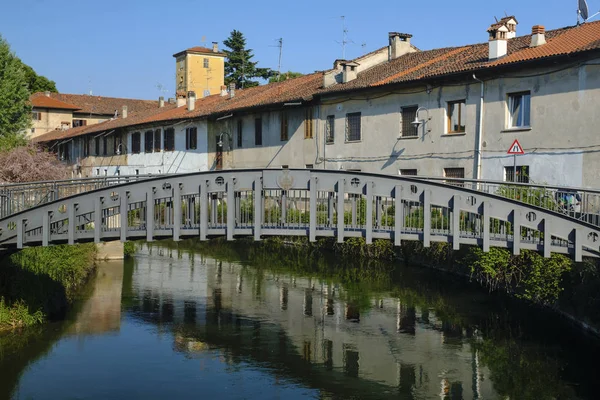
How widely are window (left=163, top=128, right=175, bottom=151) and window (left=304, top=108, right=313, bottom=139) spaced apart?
43.1 feet

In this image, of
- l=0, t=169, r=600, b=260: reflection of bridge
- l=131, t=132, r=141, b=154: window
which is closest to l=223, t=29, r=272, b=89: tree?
l=131, t=132, r=141, b=154: window

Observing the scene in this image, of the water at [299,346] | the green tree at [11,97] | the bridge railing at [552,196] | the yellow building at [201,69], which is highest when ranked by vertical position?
the yellow building at [201,69]

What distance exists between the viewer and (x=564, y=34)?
87.2ft

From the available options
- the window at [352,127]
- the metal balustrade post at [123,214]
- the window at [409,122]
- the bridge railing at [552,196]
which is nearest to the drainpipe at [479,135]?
the bridge railing at [552,196]

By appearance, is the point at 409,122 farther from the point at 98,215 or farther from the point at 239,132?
the point at 98,215

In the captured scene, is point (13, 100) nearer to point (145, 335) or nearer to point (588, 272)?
point (145, 335)

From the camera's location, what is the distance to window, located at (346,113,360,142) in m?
32.6

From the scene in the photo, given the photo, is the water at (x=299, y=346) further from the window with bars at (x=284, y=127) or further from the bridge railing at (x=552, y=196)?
the window with bars at (x=284, y=127)

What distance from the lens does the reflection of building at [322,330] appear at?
15.7 meters

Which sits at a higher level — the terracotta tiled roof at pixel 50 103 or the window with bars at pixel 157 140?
the terracotta tiled roof at pixel 50 103

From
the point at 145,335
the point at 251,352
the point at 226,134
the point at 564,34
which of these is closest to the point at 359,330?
the point at 251,352

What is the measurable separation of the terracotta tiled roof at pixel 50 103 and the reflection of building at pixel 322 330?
158 feet

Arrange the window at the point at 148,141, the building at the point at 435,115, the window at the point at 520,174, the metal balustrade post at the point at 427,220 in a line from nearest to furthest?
1. the metal balustrade post at the point at 427,220
2. the building at the point at 435,115
3. the window at the point at 520,174
4. the window at the point at 148,141

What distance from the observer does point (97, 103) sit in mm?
78438
